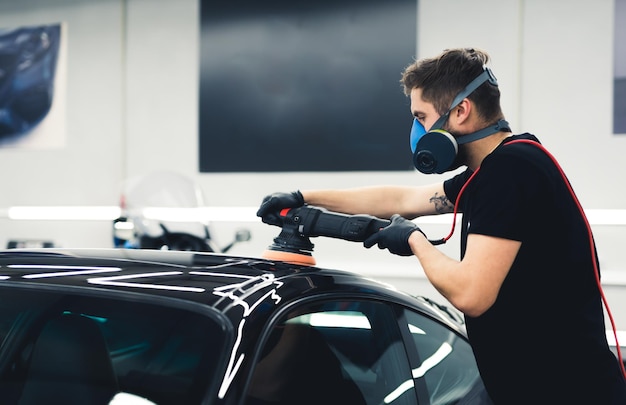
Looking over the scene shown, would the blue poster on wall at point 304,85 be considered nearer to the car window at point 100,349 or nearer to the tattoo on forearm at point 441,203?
the tattoo on forearm at point 441,203

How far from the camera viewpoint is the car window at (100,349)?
1.35 meters

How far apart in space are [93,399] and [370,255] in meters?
4.99

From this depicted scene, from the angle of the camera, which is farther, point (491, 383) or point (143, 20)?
point (143, 20)

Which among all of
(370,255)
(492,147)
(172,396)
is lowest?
(370,255)

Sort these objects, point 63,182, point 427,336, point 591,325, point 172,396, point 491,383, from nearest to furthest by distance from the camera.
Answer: point 172,396
point 591,325
point 491,383
point 427,336
point 63,182

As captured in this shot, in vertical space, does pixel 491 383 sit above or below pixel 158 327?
below

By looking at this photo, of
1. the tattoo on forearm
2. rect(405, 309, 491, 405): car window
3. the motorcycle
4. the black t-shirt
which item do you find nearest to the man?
the black t-shirt

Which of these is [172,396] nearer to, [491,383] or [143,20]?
[491,383]

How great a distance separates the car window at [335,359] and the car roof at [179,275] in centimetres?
6

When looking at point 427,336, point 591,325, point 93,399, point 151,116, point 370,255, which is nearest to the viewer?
point 93,399

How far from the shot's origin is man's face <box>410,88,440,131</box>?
1.84m

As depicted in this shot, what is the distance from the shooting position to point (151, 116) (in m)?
7.25

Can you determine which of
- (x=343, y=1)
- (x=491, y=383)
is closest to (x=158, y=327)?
(x=491, y=383)

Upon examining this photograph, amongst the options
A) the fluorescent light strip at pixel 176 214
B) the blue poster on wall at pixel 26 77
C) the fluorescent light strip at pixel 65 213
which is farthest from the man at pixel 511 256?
the blue poster on wall at pixel 26 77
